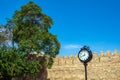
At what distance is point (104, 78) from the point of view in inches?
881

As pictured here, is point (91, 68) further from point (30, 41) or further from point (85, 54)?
point (85, 54)

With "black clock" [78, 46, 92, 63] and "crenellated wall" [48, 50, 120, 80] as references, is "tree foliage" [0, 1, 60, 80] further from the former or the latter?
"black clock" [78, 46, 92, 63]

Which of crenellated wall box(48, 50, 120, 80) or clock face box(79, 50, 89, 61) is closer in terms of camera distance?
clock face box(79, 50, 89, 61)

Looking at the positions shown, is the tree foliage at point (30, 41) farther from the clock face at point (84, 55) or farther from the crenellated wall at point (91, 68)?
the clock face at point (84, 55)

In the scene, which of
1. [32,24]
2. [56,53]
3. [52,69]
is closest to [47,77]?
[52,69]

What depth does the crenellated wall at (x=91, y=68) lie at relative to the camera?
72.2 feet

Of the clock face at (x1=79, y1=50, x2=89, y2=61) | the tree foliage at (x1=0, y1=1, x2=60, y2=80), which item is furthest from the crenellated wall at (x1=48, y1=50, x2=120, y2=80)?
the clock face at (x1=79, y1=50, x2=89, y2=61)

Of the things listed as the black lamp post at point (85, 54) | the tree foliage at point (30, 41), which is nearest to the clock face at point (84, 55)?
the black lamp post at point (85, 54)

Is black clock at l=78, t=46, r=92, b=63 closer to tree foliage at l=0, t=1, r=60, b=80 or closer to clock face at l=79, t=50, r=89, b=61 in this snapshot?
clock face at l=79, t=50, r=89, b=61

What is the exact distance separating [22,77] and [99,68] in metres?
6.88

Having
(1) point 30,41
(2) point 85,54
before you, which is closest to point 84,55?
(2) point 85,54

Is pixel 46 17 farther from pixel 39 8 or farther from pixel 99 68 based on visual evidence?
pixel 99 68

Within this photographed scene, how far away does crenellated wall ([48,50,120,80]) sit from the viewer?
22000mm

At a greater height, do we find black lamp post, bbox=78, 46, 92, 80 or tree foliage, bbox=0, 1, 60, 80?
tree foliage, bbox=0, 1, 60, 80
